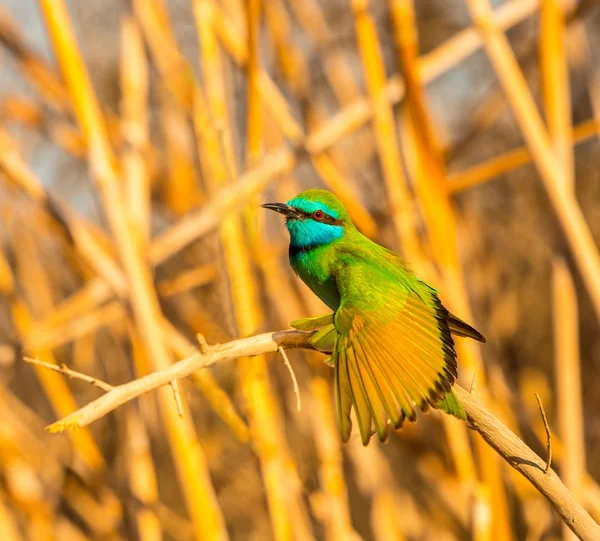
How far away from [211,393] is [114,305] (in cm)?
101

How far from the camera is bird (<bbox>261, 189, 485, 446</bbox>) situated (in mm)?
1281

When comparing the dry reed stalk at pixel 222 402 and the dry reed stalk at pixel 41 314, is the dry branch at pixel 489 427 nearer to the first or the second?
the dry reed stalk at pixel 222 402

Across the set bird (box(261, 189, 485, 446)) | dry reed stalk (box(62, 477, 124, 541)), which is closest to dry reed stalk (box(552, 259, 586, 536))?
bird (box(261, 189, 485, 446))

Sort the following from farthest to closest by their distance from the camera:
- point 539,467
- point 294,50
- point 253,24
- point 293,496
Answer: point 294,50 → point 293,496 → point 253,24 → point 539,467

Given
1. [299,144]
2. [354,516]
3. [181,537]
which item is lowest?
[354,516]

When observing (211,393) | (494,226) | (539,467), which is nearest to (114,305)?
(211,393)

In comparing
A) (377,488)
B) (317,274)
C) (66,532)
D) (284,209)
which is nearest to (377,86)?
(284,209)

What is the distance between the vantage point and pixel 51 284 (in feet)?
13.4

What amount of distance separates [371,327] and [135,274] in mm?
953

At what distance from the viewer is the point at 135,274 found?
223cm

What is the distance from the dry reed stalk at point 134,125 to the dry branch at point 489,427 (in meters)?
1.53

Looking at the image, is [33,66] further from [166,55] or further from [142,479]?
[142,479]

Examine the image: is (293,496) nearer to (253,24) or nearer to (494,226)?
(253,24)

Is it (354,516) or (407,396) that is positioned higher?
(407,396)
